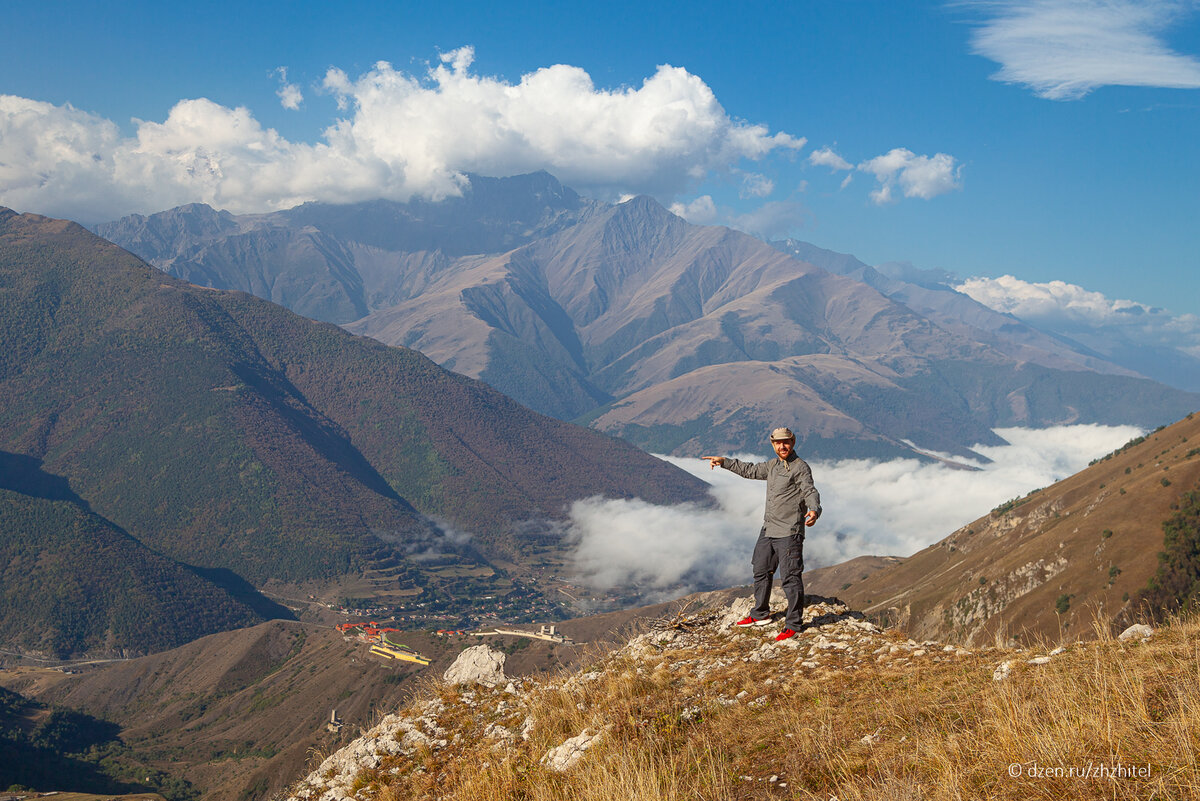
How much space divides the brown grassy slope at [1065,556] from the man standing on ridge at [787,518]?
247 feet

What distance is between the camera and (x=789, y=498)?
55.4ft

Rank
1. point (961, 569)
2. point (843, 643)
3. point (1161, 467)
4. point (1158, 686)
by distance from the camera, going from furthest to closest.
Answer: point (961, 569), point (1161, 467), point (843, 643), point (1158, 686)

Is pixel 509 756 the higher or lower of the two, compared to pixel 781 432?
lower

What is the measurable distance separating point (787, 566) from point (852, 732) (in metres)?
6.21

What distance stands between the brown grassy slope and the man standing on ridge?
75376mm

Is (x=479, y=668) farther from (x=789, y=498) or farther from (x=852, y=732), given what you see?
(x=852, y=732)

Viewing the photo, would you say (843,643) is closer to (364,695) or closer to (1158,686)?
(1158,686)

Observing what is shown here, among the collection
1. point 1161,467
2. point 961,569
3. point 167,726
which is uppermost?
point 1161,467

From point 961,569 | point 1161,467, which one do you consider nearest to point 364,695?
point 961,569

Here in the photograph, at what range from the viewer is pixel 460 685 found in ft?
63.0

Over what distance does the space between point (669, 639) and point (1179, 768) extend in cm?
1353

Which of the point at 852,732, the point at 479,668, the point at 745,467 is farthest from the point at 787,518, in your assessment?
the point at 479,668

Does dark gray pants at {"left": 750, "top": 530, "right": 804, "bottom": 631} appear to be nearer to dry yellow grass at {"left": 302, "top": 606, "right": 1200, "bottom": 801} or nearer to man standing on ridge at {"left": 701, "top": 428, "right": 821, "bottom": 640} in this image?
man standing on ridge at {"left": 701, "top": 428, "right": 821, "bottom": 640}

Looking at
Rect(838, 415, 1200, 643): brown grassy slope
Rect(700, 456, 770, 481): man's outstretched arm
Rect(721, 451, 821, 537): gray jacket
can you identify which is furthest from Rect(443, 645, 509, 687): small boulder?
Rect(838, 415, 1200, 643): brown grassy slope
